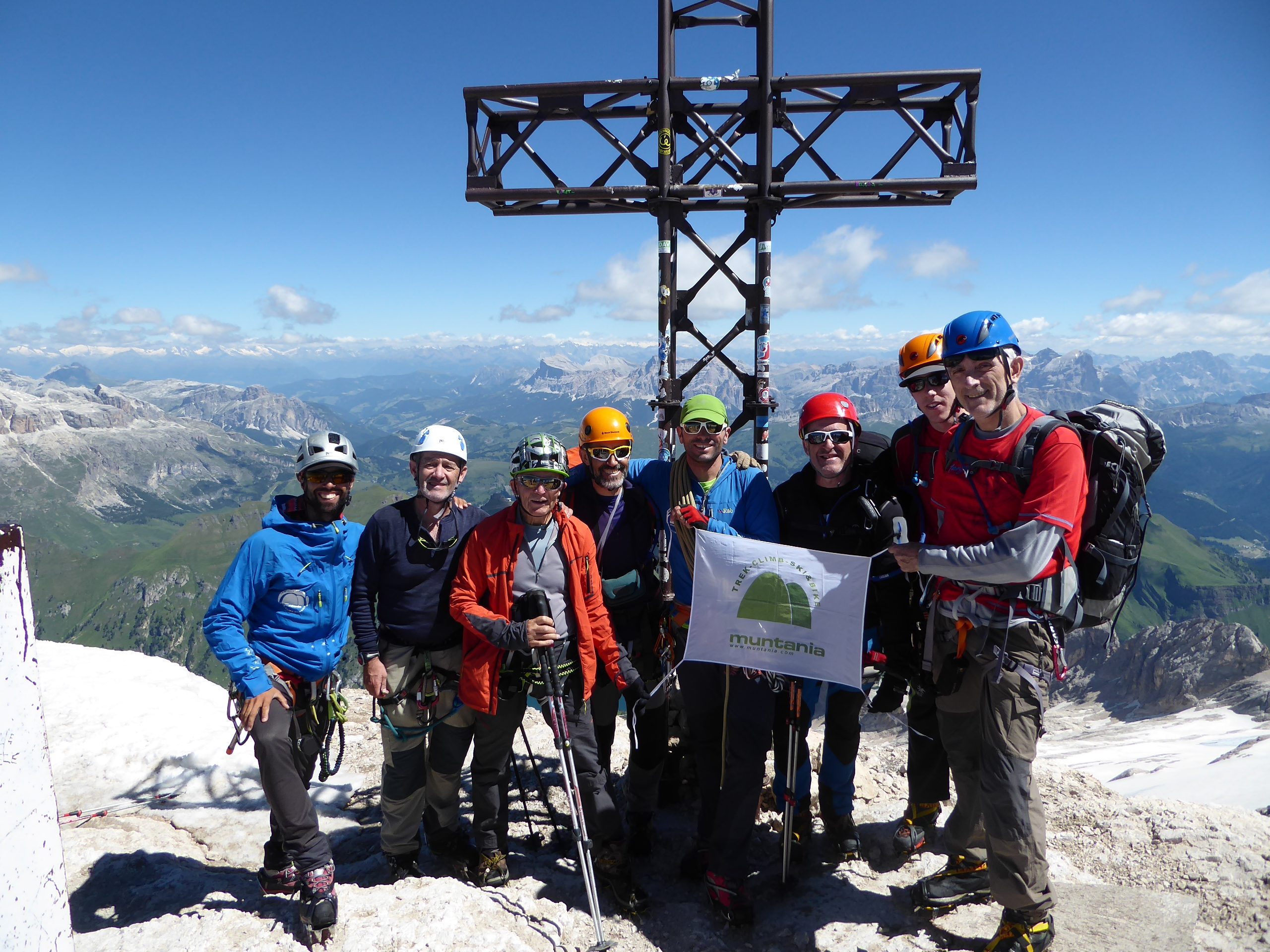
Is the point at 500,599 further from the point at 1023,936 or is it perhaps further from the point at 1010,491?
the point at 1023,936

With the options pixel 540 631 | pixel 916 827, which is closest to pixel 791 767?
pixel 916 827

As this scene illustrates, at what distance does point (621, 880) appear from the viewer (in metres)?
6.12

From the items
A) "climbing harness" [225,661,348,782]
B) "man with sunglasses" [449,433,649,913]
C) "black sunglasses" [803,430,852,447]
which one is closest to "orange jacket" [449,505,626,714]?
"man with sunglasses" [449,433,649,913]

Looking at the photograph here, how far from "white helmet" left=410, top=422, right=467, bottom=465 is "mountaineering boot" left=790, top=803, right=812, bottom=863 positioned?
17.7 ft

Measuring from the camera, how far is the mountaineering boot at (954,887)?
5.83 meters

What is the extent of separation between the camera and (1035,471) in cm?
474

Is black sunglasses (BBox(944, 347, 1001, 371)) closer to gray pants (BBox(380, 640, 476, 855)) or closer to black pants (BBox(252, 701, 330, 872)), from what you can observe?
gray pants (BBox(380, 640, 476, 855))

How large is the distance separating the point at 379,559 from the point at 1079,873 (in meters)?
7.84

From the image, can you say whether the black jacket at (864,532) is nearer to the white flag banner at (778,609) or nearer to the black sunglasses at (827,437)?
the white flag banner at (778,609)

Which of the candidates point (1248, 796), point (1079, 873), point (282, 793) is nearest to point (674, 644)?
point (282, 793)

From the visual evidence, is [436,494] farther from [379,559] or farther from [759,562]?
[759,562]

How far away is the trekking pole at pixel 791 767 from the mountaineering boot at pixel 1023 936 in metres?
1.80

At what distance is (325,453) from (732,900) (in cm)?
582

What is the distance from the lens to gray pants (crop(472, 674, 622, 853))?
6125 mm
